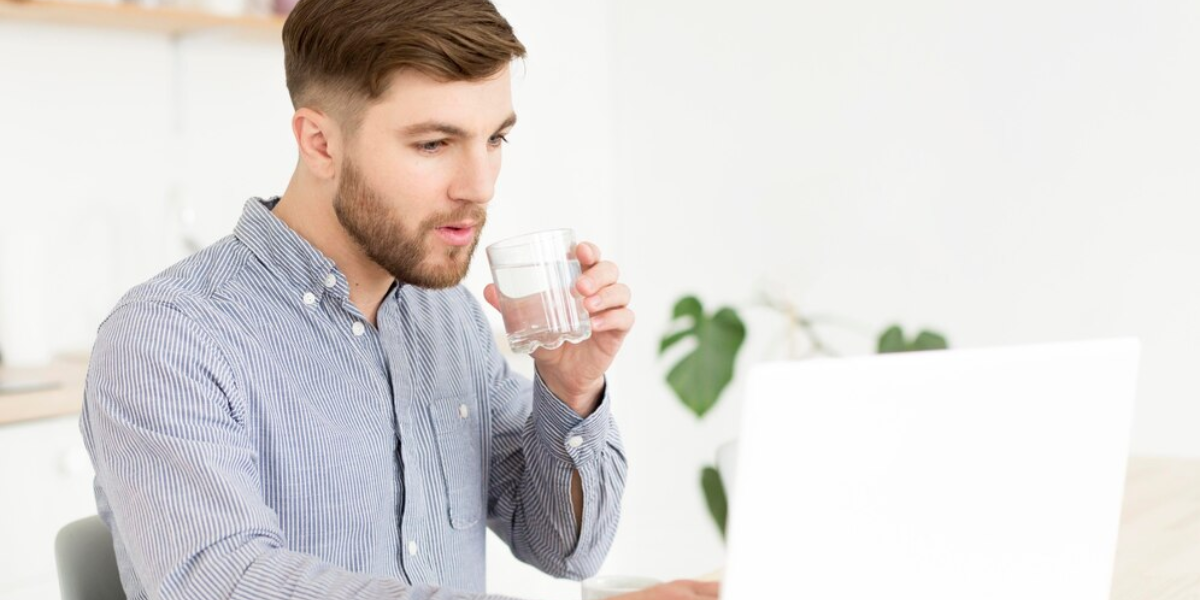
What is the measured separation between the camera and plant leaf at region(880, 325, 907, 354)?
300 cm

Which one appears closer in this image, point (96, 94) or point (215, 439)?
point (215, 439)

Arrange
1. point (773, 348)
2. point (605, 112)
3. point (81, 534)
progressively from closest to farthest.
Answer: point (81, 534), point (773, 348), point (605, 112)

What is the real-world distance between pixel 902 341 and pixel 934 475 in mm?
2247

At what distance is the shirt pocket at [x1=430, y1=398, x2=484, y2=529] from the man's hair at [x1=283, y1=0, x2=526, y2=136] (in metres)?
0.37

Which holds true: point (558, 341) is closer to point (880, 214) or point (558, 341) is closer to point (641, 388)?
point (880, 214)

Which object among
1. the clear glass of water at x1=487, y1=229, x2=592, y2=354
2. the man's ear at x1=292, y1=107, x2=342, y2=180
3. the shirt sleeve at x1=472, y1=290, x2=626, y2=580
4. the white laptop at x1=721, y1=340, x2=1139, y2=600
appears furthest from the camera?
the shirt sleeve at x1=472, y1=290, x2=626, y2=580

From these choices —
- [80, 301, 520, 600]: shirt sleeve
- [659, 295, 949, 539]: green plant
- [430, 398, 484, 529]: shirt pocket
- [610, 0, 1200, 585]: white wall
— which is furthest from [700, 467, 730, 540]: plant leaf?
[80, 301, 520, 600]: shirt sleeve

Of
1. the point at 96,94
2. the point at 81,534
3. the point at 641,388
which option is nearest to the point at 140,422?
the point at 81,534

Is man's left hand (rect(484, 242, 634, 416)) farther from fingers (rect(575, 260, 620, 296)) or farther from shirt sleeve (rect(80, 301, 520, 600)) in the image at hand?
shirt sleeve (rect(80, 301, 520, 600))

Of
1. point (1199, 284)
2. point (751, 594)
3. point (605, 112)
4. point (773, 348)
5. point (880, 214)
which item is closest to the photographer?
point (751, 594)

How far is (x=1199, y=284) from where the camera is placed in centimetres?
293

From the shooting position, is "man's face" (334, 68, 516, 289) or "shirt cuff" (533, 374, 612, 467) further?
"shirt cuff" (533, 374, 612, 467)

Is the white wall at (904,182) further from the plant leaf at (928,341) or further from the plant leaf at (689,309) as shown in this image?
the plant leaf at (689,309)

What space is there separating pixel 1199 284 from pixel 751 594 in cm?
249
